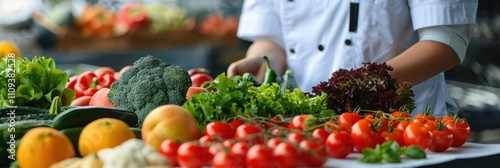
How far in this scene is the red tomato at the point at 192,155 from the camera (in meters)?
2.01

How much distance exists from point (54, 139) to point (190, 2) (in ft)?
28.8

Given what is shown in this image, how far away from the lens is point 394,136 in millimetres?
2340

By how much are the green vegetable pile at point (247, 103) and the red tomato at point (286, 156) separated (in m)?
0.45

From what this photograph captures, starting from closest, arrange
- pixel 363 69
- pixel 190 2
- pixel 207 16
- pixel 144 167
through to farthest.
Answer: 1. pixel 144 167
2. pixel 363 69
3. pixel 207 16
4. pixel 190 2

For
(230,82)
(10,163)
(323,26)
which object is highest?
(323,26)

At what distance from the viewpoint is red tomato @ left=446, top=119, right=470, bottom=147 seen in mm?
2416

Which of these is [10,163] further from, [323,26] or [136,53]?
[136,53]

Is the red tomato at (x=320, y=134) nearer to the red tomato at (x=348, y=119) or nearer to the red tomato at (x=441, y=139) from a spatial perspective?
the red tomato at (x=348, y=119)

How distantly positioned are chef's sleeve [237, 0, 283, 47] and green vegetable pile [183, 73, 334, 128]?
1.23 meters

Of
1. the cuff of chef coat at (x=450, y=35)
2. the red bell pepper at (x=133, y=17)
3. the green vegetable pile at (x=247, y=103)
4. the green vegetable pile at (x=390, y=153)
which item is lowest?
the green vegetable pile at (x=390, y=153)

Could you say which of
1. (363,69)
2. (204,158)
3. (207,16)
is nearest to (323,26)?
(363,69)

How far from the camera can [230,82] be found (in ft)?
8.54

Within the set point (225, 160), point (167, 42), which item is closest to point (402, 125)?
point (225, 160)

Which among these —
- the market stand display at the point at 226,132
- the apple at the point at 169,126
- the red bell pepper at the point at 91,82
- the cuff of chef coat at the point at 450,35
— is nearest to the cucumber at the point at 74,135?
the market stand display at the point at 226,132
